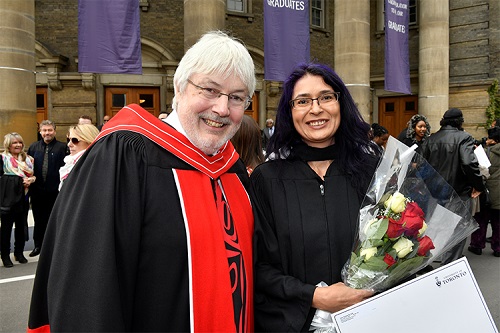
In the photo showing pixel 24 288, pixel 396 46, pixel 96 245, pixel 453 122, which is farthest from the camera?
pixel 396 46

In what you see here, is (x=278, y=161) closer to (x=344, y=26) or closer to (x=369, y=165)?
(x=369, y=165)

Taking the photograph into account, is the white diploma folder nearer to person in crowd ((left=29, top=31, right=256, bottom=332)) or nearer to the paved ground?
person in crowd ((left=29, top=31, right=256, bottom=332))

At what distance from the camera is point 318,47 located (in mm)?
16969

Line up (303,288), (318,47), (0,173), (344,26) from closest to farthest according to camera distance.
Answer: (303,288)
(0,173)
(344,26)
(318,47)

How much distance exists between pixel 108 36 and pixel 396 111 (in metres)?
13.1

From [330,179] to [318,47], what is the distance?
15883 millimetres

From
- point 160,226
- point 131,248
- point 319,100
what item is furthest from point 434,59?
point 131,248

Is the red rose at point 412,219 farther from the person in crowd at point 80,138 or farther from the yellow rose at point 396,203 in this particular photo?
the person in crowd at point 80,138

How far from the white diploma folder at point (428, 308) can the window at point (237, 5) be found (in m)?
14.9

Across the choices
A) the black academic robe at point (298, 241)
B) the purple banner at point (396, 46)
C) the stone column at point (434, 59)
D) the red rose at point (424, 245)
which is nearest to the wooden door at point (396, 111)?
the stone column at point (434, 59)

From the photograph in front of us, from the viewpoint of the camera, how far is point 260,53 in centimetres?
1512

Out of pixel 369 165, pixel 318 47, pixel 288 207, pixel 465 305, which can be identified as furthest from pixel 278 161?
pixel 318 47

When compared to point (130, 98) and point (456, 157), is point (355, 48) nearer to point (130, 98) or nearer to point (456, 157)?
point (130, 98)

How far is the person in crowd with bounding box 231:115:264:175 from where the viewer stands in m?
3.98
